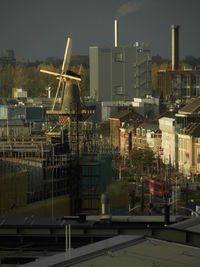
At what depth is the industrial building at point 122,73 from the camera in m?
68.6

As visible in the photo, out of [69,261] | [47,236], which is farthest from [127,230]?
[69,261]

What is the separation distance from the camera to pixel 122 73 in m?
68.9

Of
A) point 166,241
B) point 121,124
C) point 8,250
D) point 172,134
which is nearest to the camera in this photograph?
point 166,241

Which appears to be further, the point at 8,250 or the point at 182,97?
the point at 182,97

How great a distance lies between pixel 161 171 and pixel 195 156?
2305mm

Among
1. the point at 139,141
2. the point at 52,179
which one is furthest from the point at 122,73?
the point at 52,179

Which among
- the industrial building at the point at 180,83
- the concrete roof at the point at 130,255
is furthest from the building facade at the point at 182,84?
the concrete roof at the point at 130,255

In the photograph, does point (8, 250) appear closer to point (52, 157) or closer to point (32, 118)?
point (52, 157)

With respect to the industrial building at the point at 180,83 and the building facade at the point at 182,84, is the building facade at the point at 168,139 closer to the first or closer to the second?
the industrial building at the point at 180,83

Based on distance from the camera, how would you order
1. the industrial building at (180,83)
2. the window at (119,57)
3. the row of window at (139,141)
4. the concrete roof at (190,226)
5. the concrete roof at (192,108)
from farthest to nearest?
the industrial building at (180,83)
the window at (119,57)
the concrete roof at (192,108)
the row of window at (139,141)
the concrete roof at (190,226)

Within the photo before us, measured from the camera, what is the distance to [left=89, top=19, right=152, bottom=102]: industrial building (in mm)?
68625

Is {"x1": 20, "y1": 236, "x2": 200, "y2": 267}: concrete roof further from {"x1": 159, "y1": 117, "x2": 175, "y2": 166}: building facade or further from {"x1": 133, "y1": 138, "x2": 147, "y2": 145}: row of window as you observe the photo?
{"x1": 133, "y1": 138, "x2": 147, "y2": 145}: row of window

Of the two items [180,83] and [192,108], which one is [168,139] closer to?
[192,108]

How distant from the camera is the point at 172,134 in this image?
41594mm
